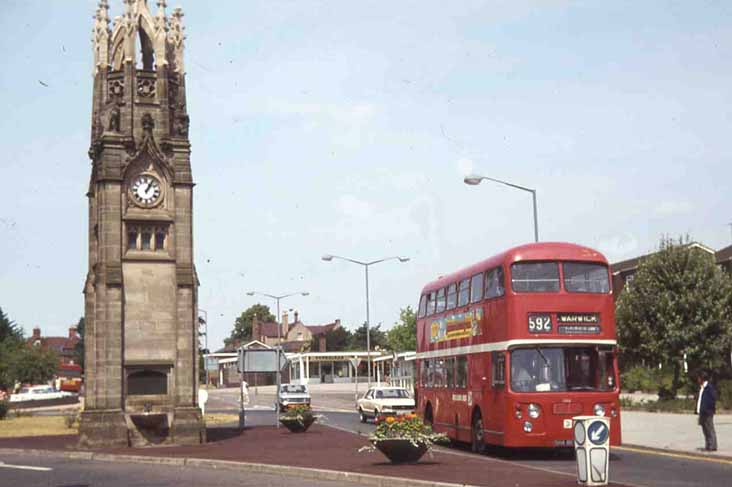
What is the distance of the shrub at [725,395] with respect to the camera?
41.6 meters

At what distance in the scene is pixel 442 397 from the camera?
28812 mm

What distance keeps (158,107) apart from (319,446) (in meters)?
11.6

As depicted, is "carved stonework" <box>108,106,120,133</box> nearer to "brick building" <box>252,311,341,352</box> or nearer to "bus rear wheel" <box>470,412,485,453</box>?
"bus rear wheel" <box>470,412,485,453</box>

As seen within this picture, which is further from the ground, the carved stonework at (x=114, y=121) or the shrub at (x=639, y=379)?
the carved stonework at (x=114, y=121)

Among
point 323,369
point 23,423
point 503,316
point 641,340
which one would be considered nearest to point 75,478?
point 503,316

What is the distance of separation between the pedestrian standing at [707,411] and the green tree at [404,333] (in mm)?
82503

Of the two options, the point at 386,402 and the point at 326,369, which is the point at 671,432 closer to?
the point at 386,402

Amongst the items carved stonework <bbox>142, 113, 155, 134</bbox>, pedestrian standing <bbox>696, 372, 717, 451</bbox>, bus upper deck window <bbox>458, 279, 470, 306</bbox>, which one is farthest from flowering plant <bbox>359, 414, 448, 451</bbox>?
carved stonework <bbox>142, 113, 155, 134</bbox>

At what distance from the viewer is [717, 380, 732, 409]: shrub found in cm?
4162

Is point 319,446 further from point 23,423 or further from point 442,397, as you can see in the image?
point 23,423

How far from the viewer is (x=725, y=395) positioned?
139 ft

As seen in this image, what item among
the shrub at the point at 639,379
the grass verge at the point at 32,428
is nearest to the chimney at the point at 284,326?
the shrub at the point at 639,379

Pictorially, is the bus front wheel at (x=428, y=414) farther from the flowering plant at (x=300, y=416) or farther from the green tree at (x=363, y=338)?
the green tree at (x=363, y=338)

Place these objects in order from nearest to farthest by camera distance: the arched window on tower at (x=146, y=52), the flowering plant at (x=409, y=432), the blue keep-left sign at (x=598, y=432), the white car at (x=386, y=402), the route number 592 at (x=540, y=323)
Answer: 1. the blue keep-left sign at (x=598, y=432)
2. the flowering plant at (x=409, y=432)
3. the route number 592 at (x=540, y=323)
4. the arched window on tower at (x=146, y=52)
5. the white car at (x=386, y=402)
